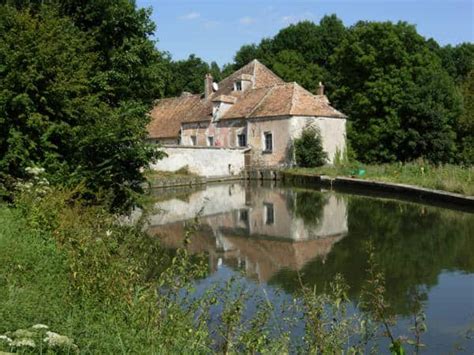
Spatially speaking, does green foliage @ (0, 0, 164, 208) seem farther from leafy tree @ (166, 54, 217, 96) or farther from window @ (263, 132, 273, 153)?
leafy tree @ (166, 54, 217, 96)

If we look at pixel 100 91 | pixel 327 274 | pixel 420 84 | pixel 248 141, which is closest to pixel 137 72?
pixel 100 91

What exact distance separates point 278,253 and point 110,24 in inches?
283

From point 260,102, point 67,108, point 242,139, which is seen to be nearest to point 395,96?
point 260,102

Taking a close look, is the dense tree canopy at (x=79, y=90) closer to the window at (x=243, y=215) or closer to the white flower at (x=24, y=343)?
the window at (x=243, y=215)

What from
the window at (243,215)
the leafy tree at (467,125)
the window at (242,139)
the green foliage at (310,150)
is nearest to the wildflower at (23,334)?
the window at (243,215)

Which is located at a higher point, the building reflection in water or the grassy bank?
the grassy bank

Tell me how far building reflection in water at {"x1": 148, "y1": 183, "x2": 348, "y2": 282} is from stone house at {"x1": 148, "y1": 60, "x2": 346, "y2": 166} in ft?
32.7

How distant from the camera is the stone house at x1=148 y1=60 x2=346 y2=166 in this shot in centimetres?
3841

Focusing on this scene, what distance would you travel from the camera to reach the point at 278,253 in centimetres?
1355

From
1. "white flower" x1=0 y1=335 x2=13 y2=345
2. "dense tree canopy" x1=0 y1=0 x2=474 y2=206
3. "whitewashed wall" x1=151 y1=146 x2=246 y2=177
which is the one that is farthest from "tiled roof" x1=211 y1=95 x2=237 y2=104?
"white flower" x1=0 y1=335 x2=13 y2=345

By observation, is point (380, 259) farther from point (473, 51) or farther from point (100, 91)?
point (473, 51)

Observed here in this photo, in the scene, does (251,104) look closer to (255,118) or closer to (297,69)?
(255,118)

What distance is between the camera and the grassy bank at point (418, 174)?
74.8ft

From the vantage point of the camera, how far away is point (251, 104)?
41219 millimetres
